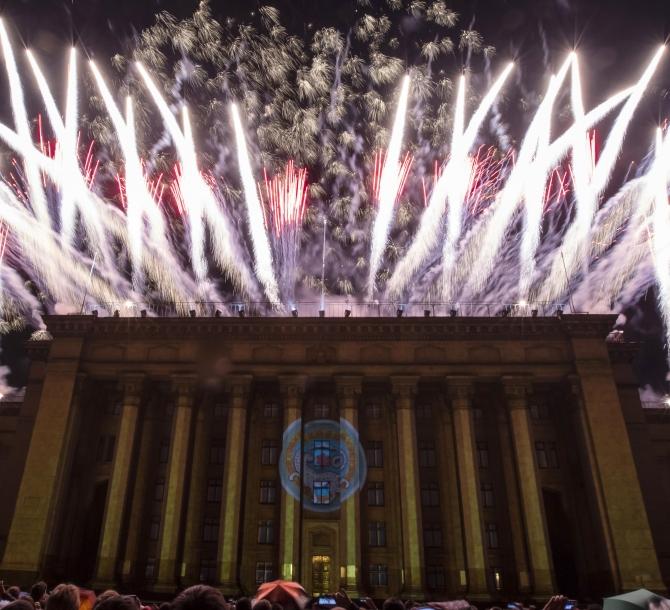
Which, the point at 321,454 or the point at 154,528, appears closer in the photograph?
the point at 154,528

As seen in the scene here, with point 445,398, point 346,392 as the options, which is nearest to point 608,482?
point 445,398

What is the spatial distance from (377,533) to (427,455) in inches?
238

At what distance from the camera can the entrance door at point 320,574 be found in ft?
117

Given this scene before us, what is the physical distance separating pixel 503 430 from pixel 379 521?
1015 centimetres

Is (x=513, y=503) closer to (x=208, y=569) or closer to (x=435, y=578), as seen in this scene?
(x=435, y=578)

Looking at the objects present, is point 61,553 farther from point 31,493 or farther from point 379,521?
point 379,521

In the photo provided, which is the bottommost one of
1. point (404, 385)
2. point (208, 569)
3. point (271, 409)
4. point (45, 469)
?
point (208, 569)

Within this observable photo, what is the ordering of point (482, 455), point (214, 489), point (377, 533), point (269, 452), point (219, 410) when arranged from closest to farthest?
point (377, 533)
point (214, 489)
point (482, 455)
point (269, 452)
point (219, 410)

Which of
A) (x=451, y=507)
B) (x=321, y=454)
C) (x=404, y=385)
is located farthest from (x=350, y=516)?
(x=404, y=385)

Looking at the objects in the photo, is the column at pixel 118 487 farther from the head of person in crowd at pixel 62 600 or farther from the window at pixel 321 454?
the head of person in crowd at pixel 62 600

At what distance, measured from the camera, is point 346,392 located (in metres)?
38.7

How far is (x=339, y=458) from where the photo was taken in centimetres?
3872

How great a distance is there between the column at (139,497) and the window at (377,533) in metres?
14.3

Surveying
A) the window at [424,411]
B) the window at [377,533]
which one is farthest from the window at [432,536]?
the window at [424,411]
